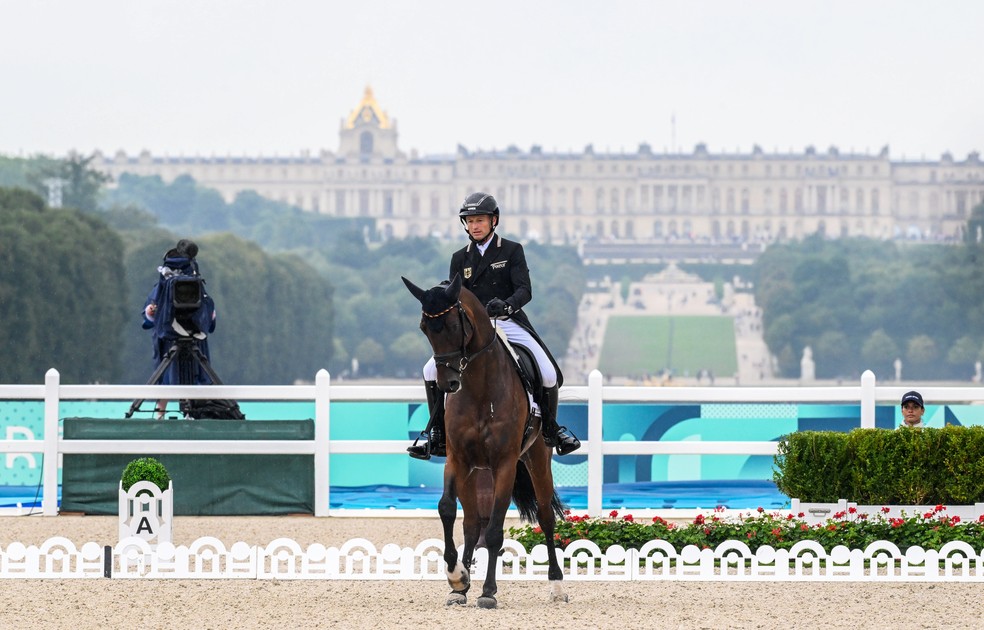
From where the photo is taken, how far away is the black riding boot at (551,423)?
10.1 m

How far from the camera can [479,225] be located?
1000 centimetres

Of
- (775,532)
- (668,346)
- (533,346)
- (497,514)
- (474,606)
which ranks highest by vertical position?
(668,346)

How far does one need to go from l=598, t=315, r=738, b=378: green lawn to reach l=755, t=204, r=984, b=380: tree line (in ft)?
21.5

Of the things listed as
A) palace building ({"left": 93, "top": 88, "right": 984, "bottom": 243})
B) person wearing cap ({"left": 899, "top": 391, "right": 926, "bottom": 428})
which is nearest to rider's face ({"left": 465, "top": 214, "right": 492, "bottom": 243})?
person wearing cap ({"left": 899, "top": 391, "right": 926, "bottom": 428})

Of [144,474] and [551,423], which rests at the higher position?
[551,423]

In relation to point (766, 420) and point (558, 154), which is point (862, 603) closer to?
point (766, 420)

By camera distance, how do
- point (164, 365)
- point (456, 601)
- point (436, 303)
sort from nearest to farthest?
point (436, 303), point (456, 601), point (164, 365)

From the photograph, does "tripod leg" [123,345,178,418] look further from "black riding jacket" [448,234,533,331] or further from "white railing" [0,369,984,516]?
"black riding jacket" [448,234,533,331]

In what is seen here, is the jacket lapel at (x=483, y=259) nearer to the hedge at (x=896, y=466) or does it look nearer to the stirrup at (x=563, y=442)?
the stirrup at (x=563, y=442)

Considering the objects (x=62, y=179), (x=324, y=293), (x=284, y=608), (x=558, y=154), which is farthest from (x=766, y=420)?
(x=558, y=154)

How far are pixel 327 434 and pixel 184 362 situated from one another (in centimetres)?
198

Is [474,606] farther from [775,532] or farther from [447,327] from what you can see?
[775,532]

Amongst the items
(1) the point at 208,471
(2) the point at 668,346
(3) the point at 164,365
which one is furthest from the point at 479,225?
(2) the point at 668,346

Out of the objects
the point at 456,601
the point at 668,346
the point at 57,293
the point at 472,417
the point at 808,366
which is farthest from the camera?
the point at 668,346
